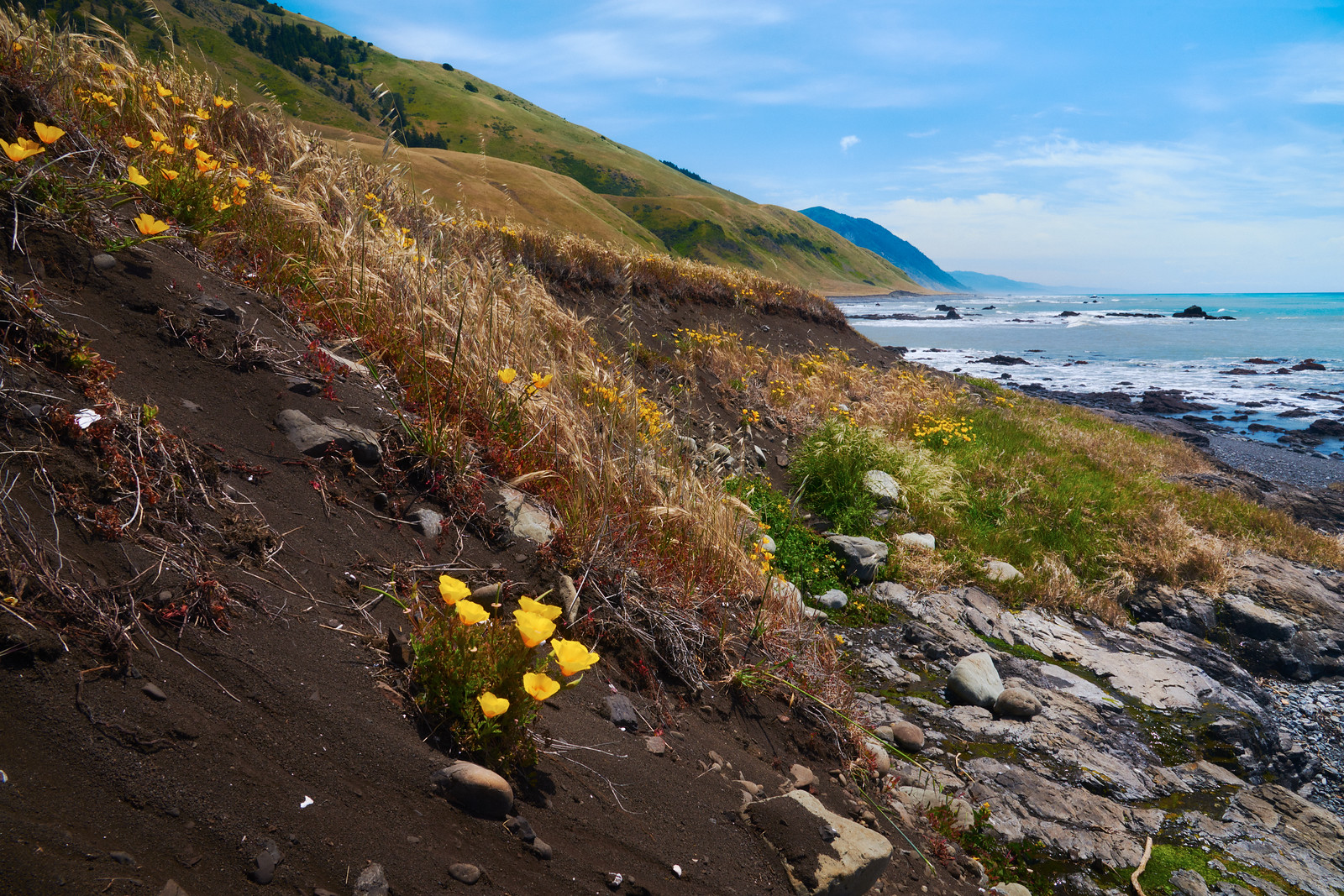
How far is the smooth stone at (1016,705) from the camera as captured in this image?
5.01 metres

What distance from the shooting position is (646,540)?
3480 millimetres

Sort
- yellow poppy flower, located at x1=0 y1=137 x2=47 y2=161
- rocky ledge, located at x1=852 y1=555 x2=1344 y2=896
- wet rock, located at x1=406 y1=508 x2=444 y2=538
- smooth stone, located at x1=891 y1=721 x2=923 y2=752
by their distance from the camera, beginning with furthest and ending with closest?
smooth stone, located at x1=891 y1=721 x2=923 y2=752 → rocky ledge, located at x1=852 y1=555 x2=1344 y2=896 → wet rock, located at x1=406 y1=508 x2=444 y2=538 → yellow poppy flower, located at x1=0 y1=137 x2=47 y2=161

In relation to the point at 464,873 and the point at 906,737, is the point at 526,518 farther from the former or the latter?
the point at 906,737

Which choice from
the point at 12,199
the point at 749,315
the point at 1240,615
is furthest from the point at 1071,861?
the point at 749,315

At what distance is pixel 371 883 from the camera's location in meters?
1.50

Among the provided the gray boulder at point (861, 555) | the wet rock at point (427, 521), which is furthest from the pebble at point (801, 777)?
Answer: the gray boulder at point (861, 555)

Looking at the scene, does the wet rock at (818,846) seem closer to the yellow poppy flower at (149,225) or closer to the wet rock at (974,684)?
the wet rock at (974,684)

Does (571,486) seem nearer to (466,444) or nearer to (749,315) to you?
(466,444)

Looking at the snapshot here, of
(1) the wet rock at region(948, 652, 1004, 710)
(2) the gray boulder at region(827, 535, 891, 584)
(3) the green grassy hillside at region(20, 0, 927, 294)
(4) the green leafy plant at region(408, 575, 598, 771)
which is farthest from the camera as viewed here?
(3) the green grassy hillside at region(20, 0, 927, 294)

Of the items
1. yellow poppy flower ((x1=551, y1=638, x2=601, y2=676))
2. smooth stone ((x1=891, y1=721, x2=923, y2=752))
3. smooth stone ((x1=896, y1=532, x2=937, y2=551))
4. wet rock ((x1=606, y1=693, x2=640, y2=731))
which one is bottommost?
smooth stone ((x1=891, y1=721, x2=923, y2=752))

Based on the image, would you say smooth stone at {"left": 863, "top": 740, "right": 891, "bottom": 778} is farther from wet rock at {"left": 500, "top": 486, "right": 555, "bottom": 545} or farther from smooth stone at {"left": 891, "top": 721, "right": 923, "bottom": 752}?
wet rock at {"left": 500, "top": 486, "right": 555, "bottom": 545}

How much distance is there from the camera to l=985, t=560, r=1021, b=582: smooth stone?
22.9 feet

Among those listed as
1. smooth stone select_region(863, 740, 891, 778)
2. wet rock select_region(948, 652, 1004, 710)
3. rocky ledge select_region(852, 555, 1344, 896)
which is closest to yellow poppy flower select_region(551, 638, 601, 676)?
smooth stone select_region(863, 740, 891, 778)

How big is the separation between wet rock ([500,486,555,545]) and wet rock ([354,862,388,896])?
1721 mm
